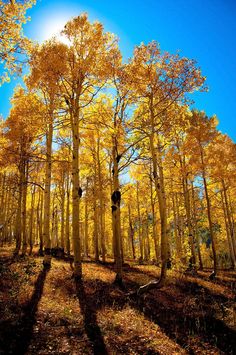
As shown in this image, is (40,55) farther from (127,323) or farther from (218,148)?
(218,148)

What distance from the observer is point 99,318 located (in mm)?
6121

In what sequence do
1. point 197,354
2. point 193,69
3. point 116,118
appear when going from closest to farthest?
point 197,354 < point 193,69 < point 116,118

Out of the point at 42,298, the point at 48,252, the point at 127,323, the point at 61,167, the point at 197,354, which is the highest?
the point at 61,167

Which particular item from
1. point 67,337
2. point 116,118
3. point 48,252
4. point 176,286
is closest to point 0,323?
point 67,337

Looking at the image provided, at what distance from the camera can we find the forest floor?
15.5 feet

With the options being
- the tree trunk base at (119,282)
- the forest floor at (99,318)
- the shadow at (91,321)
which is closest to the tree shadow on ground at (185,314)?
the forest floor at (99,318)

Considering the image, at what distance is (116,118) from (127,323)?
861cm

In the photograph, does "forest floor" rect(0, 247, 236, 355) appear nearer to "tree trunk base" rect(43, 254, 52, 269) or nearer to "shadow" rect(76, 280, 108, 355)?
"shadow" rect(76, 280, 108, 355)

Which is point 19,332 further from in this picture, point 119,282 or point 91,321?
point 119,282

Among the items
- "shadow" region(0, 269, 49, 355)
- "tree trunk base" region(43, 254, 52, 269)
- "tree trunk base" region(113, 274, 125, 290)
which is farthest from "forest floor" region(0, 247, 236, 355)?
"tree trunk base" region(43, 254, 52, 269)

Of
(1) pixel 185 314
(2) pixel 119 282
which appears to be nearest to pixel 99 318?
(1) pixel 185 314

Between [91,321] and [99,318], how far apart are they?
0.32 m

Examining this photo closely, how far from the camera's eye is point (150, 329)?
6.02 meters

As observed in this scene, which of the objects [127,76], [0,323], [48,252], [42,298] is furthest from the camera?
[48,252]
